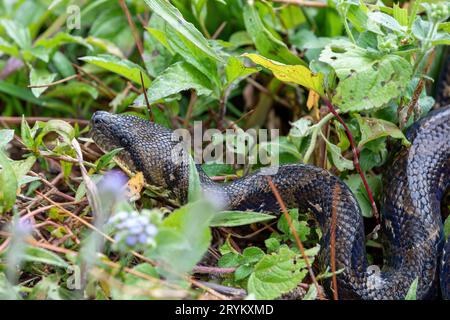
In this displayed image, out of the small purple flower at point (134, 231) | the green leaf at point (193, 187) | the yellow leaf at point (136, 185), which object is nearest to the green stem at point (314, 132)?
the green leaf at point (193, 187)

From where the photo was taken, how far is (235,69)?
2941 millimetres

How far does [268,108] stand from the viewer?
146 inches

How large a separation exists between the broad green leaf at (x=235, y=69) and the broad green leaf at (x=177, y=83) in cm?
13

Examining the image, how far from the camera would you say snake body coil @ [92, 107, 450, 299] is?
2748 mm

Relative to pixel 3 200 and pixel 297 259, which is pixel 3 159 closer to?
pixel 3 200

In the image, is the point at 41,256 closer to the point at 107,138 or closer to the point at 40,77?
the point at 107,138

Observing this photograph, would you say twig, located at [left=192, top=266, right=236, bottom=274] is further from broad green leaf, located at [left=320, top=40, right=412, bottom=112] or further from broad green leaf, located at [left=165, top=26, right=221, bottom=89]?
broad green leaf, located at [left=165, top=26, right=221, bottom=89]

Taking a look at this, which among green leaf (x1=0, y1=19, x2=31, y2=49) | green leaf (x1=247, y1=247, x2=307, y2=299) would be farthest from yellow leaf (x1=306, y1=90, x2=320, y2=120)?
green leaf (x1=0, y1=19, x2=31, y2=49)

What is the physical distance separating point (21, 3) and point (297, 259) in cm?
260

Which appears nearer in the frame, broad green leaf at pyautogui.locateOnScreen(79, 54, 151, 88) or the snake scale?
the snake scale

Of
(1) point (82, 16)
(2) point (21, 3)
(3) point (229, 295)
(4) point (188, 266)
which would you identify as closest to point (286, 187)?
(3) point (229, 295)

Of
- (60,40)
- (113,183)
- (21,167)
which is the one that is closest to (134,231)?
(113,183)

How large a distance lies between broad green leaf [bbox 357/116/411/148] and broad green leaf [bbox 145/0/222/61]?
2.41ft

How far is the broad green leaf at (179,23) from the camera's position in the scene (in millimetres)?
2727
